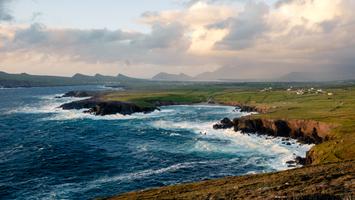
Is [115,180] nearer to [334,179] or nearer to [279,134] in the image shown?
[334,179]

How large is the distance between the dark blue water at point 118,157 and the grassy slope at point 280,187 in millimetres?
17628

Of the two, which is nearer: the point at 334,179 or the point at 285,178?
the point at 334,179

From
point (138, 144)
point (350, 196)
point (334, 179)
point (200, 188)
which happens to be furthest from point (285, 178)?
point (138, 144)

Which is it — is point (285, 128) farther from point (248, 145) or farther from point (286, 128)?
point (248, 145)

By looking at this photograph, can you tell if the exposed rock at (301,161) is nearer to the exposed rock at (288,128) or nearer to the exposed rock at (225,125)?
the exposed rock at (288,128)

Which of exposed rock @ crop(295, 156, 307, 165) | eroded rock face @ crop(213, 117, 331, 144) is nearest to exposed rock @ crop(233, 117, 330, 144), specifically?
eroded rock face @ crop(213, 117, 331, 144)

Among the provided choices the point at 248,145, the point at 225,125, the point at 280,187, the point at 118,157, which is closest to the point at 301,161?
the point at 248,145

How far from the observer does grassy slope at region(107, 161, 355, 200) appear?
50312 millimetres

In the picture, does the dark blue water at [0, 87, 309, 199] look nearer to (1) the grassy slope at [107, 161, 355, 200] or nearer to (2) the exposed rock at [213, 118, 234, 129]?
(2) the exposed rock at [213, 118, 234, 129]

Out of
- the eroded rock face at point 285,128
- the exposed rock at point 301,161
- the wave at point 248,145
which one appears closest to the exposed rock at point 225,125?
the eroded rock face at point 285,128

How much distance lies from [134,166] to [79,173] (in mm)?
12122

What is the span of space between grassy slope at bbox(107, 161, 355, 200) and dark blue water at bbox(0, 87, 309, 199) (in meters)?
17.6

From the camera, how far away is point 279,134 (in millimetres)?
Result: 135000

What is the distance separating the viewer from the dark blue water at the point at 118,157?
82.8 metres
